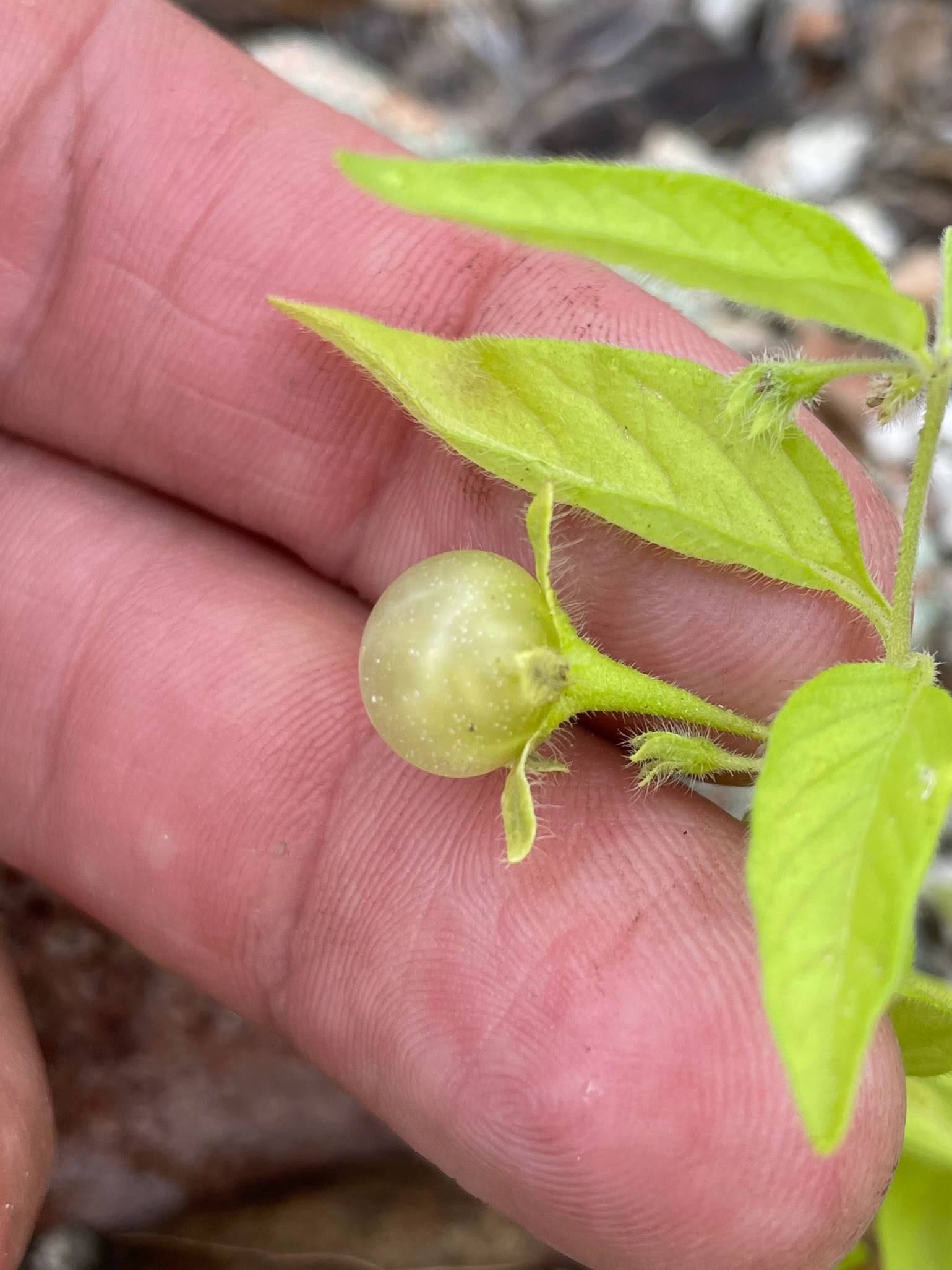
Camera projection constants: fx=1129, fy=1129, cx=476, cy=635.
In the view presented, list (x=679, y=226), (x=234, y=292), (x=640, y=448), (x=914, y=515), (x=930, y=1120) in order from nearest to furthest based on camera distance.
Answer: (x=679, y=226) → (x=914, y=515) → (x=640, y=448) → (x=930, y=1120) → (x=234, y=292)

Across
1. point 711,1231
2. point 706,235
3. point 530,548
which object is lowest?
point 711,1231

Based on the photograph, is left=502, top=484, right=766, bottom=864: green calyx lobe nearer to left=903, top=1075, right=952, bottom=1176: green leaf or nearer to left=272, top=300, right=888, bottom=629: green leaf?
left=272, top=300, right=888, bottom=629: green leaf

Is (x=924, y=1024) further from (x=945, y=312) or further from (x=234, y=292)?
(x=234, y=292)

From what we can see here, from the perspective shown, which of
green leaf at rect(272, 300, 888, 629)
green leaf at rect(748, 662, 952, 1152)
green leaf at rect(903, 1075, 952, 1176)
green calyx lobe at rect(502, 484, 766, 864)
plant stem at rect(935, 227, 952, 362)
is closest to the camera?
green leaf at rect(748, 662, 952, 1152)

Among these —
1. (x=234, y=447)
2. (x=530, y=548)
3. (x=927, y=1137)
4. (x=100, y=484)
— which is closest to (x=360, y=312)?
(x=234, y=447)

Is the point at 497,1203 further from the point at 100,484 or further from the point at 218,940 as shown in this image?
the point at 100,484

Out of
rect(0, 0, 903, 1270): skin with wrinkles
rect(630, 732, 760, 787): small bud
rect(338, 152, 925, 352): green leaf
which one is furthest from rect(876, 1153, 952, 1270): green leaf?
rect(338, 152, 925, 352): green leaf

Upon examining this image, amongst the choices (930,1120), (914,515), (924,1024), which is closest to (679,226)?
(914,515)
